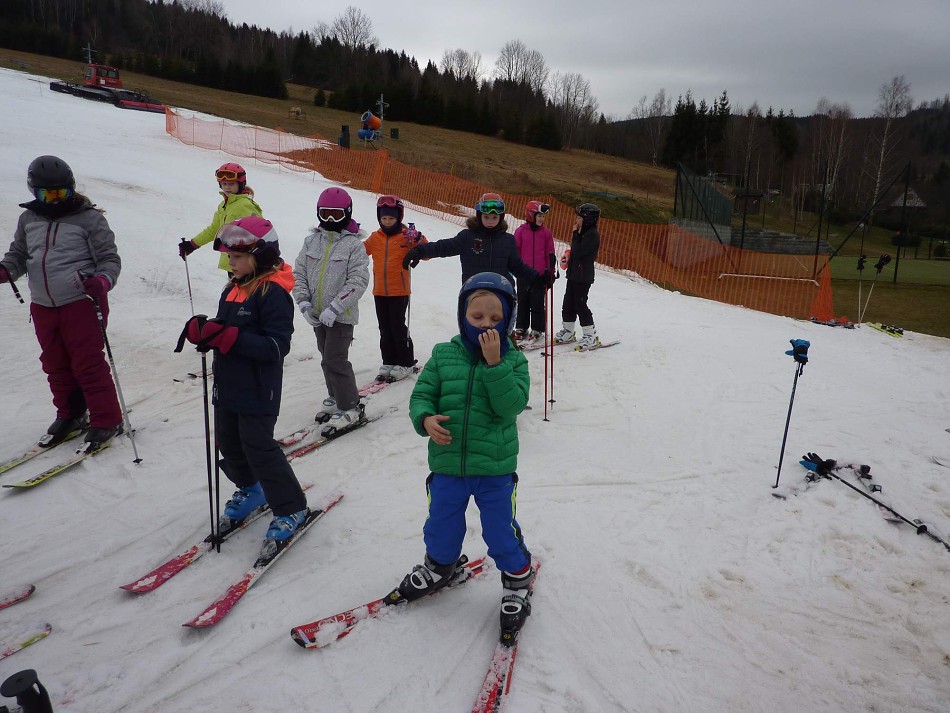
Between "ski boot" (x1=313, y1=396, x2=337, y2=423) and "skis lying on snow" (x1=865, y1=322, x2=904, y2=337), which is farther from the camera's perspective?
"skis lying on snow" (x1=865, y1=322, x2=904, y2=337)

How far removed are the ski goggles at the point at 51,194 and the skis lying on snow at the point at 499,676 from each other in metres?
4.20

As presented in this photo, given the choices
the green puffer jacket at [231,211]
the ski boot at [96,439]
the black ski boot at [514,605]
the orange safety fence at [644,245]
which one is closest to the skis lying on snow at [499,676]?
the black ski boot at [514,605]

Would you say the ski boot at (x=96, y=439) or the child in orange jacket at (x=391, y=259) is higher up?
the child in orange jacket at (x=391, y=259)

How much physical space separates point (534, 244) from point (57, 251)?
5147 mm

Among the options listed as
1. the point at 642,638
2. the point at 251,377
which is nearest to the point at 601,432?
the point at 642,638

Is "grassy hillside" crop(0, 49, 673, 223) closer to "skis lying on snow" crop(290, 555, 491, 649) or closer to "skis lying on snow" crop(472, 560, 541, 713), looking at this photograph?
"skis lying on snow" crop(290, 555, 491, 649)

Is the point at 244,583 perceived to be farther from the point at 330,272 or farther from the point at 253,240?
the point at 330,272

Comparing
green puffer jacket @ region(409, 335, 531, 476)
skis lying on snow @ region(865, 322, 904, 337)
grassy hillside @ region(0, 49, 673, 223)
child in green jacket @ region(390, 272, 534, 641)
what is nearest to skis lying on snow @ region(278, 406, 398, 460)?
child in green jacket @ region(390, 272, 534, 641)

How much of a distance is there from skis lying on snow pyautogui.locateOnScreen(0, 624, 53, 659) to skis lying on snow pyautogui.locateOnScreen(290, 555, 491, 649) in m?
1.18

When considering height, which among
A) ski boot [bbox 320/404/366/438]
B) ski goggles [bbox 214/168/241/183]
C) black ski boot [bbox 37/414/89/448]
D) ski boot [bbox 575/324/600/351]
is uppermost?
ski goggles [bbox 214/168/241/183]

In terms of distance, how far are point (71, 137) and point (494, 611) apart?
1899 cm

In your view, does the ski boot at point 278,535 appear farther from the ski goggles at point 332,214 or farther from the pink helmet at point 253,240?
the ski goggles at point 332,214

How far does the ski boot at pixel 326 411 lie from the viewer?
5082 mm

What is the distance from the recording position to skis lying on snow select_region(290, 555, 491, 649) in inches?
103
